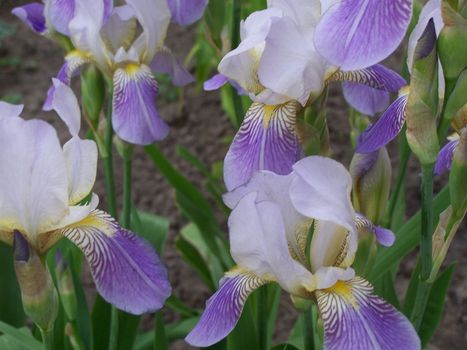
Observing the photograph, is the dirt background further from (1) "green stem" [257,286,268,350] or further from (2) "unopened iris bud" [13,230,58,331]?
(2) "unopened iris bud" [13,230,58,331]

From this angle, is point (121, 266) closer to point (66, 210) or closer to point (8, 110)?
point (66, 210)

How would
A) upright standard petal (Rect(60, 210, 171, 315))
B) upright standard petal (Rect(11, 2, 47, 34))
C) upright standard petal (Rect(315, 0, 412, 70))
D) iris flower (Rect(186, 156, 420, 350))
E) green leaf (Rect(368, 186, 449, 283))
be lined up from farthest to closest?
upright standard petal (Rect(11, 2, 47, 34)), green leaf (Rect(368, 186, 449, 283)), upright standard petal (Rect(60, 210, 171, 315)), iris flower (Rect(186, 156, 420, 350)), upright standard petal (Rect(315, 0, 412, 70))

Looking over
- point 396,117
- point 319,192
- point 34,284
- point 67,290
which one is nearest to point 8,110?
point 34,284

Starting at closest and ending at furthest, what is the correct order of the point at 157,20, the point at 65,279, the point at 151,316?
the point at 65,279 < the point at 157,20 < the point at 151,316

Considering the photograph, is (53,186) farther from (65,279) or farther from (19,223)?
(65,279)

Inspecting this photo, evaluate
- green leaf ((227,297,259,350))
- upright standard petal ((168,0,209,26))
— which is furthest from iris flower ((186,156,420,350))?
upright standard petal ((168,0,209,26))

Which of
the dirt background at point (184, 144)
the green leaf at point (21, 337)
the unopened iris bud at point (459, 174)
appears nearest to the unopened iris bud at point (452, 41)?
the unopened iris bud at point (459, 174)

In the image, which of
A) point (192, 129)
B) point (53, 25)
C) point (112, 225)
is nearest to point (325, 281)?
point (112, 225)
